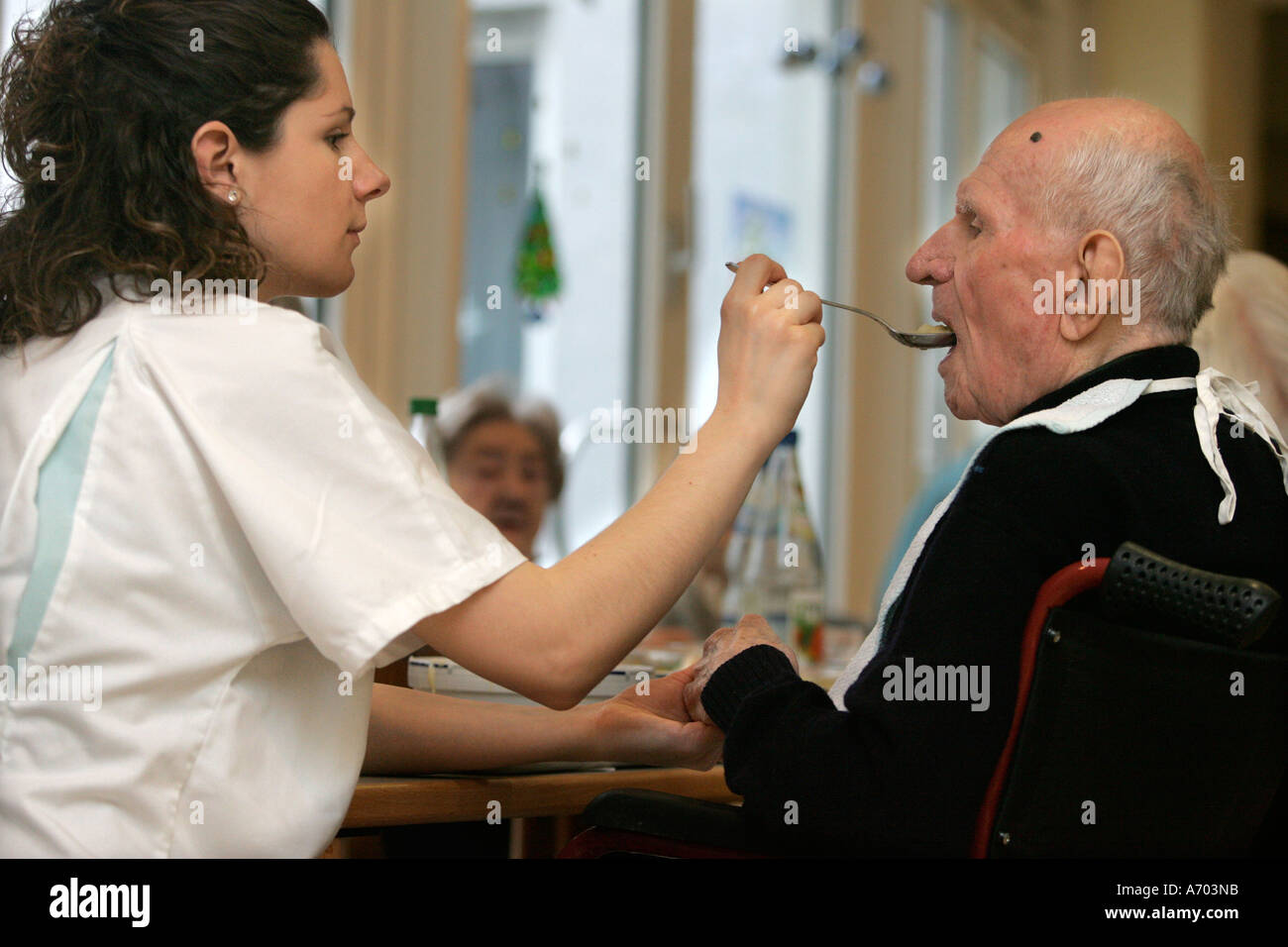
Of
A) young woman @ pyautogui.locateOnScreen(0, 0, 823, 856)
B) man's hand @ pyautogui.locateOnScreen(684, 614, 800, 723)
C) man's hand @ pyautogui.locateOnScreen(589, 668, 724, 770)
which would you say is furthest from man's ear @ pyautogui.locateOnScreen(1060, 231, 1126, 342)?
man's hand @ pyautogui.locateOnScreen(589, 668, 724, 770)

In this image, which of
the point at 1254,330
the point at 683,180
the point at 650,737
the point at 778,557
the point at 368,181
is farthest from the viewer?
the point at 683,180

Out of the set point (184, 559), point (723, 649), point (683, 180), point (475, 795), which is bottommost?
point (475, 795)

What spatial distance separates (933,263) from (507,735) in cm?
55

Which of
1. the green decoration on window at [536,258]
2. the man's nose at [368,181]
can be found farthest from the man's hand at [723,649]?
the green decoration on window at [536,258]

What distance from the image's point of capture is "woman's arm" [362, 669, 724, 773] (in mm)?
1151

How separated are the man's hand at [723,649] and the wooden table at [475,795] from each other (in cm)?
8

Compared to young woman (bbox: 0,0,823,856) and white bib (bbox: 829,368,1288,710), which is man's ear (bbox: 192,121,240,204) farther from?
white bib (bbox: 829,368,1288,710)

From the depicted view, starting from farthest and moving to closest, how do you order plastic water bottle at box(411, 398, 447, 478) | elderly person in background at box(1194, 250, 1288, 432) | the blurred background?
the blurred background → elderly person in background at box(1194, 250, 1288, 432) → plastic water bottle at box(411, 398, 447, 478)

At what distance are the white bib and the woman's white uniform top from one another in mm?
318

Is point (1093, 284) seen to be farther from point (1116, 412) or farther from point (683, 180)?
point (683, 180)

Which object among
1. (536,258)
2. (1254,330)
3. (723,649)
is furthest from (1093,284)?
(536,258)

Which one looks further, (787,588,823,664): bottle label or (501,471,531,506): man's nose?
(501,471,531,506): man's nose

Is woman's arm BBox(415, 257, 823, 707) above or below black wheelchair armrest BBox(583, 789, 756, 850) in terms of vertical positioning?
above

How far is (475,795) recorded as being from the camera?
1.09 meters
